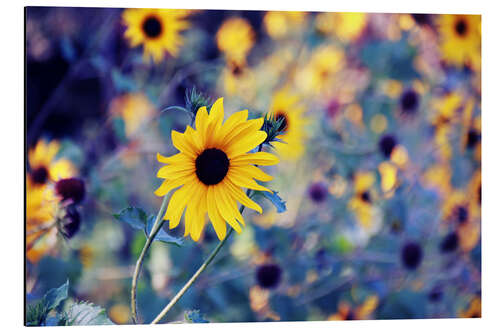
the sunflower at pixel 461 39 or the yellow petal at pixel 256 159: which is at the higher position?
the sunflower at pixel 461 39

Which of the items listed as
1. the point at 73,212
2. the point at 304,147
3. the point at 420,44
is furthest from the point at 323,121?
the point at 73,212

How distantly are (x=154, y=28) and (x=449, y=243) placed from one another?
1.23 metres

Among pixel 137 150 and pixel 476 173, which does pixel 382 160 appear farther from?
pixel 137 150

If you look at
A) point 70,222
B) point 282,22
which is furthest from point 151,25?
point 70,222

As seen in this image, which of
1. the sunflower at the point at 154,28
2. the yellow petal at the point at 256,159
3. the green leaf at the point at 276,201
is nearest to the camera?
the green leaf at the point at 276,201

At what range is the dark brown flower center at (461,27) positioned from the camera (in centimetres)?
191

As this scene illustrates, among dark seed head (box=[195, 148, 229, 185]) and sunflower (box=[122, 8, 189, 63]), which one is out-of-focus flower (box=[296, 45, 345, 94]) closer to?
sunflower (box=[122, 8, 189, 63])

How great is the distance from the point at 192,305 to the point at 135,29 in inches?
34.2

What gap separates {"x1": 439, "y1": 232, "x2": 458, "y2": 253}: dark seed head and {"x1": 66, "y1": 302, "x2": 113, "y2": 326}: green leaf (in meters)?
1.16

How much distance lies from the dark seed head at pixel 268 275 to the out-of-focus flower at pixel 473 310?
64 cm

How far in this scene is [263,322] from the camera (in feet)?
5.94

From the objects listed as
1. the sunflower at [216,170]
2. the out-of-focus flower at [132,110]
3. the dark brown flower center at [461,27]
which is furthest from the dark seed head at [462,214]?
the out-of-focus flower at [132,110]

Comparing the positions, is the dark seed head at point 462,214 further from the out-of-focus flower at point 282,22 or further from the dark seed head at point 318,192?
the out-of-focus flower at point 282,22

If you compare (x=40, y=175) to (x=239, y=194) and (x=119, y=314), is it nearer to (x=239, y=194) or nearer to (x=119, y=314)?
(x=119, y=314)
